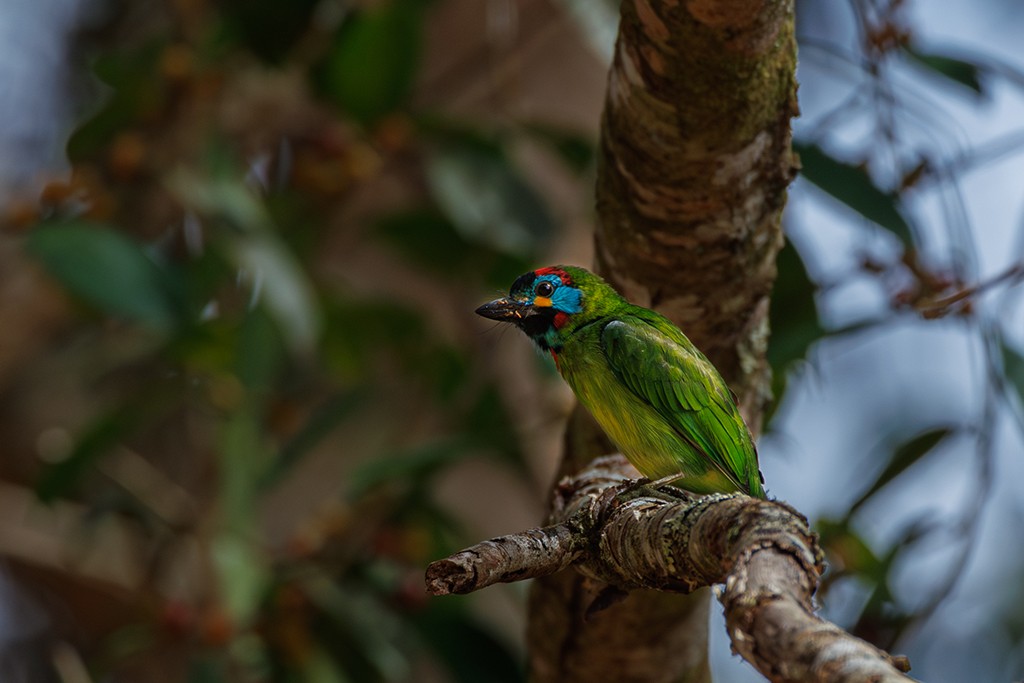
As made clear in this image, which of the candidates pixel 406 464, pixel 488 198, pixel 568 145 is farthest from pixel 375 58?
pixel 406 464

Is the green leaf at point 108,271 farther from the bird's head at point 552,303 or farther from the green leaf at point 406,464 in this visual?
the bird's head at point 552,303

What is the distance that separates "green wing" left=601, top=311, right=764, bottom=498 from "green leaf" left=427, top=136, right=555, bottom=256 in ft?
5.17

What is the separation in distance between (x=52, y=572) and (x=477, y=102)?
257cm

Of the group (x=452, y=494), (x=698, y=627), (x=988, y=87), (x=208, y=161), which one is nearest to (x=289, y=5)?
(x=208, y=161)

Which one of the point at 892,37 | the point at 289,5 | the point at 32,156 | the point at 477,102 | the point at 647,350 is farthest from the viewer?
the point at 32,156

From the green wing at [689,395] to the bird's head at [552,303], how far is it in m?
0.13

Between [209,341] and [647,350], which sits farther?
[209,341]

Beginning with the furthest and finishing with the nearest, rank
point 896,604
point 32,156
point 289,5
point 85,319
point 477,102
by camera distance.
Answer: point 32,156 < point 477,102 < point 85,319 < point 289,5 < point 896,604

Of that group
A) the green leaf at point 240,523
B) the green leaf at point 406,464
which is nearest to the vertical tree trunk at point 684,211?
the green leaf at point 406,464

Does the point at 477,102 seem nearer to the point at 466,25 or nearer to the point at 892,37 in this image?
the point at 466,25

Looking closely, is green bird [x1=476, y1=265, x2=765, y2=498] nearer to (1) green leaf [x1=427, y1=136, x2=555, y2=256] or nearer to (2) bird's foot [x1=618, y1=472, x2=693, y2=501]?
(2) bird's foot [x1=618, y1=472, x2=693, y2=501]

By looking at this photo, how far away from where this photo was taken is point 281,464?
3.59m

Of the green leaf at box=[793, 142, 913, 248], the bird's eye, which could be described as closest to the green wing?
the bird's eye

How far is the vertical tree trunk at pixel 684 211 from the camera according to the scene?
6.15ft
